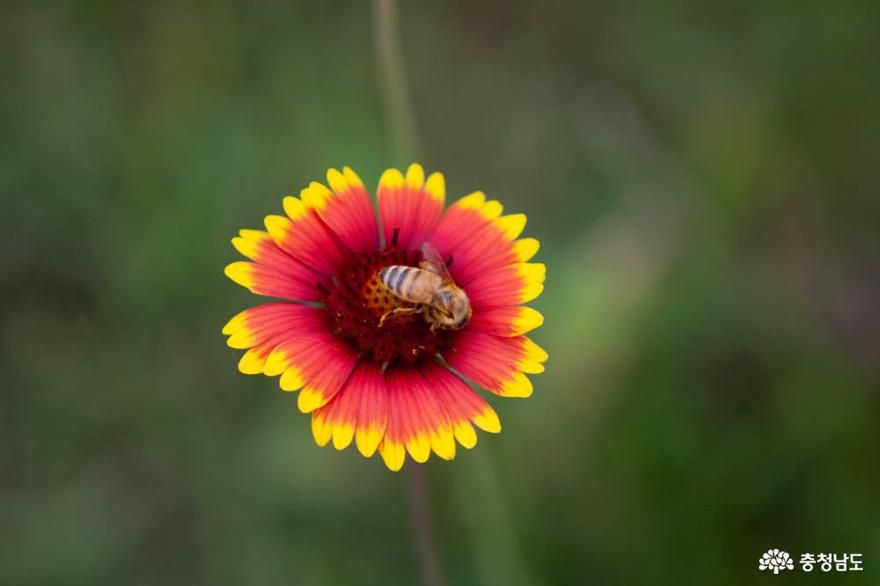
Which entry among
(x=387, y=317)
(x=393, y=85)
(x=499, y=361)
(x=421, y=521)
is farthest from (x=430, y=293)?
(x=393, y=85)

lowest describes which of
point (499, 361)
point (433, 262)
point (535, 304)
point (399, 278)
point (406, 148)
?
point (499, 361)

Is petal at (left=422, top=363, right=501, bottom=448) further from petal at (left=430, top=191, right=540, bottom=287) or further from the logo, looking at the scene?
the logo

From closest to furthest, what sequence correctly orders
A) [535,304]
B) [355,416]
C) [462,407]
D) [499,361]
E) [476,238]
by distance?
[355,416] < [462,407] < [499,361] < [476,238] < [535,304]

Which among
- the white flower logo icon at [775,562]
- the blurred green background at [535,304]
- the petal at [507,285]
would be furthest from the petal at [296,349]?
the white flower logo icon at [775,562]

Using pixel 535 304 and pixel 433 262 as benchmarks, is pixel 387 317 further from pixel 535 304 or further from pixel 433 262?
pixel 535 304

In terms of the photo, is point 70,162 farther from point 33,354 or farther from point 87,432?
point 87,432

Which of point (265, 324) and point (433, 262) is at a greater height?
point (433, 262)
